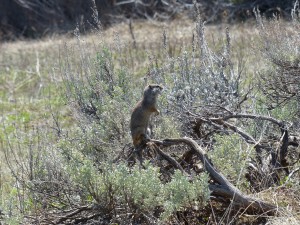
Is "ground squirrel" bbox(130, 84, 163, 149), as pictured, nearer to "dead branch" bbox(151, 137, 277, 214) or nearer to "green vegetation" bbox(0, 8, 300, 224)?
"green vegetation" bbox(0, 8, 300, 224)

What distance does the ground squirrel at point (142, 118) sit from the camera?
494cm

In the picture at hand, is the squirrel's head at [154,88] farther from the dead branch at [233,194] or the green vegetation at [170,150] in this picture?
the dead branch at [233,194]

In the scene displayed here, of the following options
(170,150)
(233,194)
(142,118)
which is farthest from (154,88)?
(233,194)

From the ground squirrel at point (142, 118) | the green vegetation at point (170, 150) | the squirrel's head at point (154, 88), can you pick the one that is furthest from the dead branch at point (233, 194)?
the squirrel's head at point (154, 88)

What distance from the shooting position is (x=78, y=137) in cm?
563

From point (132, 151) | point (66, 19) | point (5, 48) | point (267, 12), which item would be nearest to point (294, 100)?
point (132, 151)

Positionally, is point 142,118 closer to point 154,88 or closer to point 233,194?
point 154,88

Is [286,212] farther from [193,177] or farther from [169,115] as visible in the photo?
[169,115]

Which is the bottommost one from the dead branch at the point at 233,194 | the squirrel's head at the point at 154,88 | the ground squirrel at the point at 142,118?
the dead branch at the point at 233,194

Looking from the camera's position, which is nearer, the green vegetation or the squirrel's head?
the green vegetation

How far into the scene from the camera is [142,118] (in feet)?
16.4

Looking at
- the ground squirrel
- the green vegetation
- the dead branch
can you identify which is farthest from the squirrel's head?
the dead branch

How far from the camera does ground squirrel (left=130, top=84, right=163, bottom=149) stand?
4941 mm

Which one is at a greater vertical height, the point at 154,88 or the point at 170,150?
the point at 154,88
